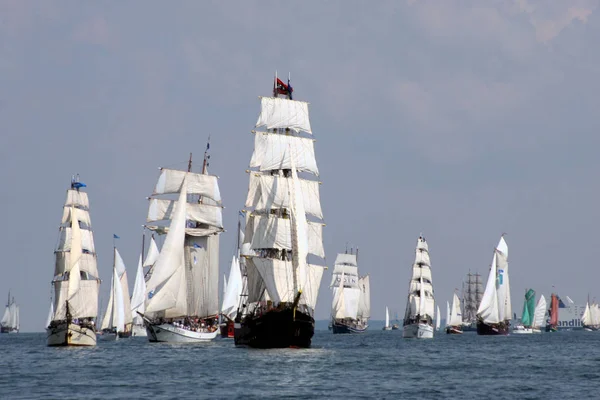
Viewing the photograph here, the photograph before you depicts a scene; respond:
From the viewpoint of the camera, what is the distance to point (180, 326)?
11456 cm

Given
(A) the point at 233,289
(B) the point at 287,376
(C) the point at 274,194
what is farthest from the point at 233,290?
(B) the point at 287,376

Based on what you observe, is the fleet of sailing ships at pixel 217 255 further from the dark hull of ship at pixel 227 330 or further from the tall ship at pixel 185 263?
the dark hull of ship at pixel 227 330

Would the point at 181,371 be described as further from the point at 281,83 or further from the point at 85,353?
the point at 281,83

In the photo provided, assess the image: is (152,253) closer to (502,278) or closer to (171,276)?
(171,276)

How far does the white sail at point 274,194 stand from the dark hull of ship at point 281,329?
14.6m

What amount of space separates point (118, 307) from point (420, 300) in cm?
5253

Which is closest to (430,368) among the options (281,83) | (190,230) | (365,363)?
(365,363)

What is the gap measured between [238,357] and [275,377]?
19.9 metres

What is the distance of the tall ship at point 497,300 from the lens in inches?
7244

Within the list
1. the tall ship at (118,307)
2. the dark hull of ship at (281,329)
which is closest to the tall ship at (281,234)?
the dark hull of ship at (281,329)

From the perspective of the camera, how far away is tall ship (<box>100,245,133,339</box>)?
141 m

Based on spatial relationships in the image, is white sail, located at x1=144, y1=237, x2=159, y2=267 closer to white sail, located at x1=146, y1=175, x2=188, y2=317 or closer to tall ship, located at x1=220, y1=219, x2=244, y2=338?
tall ship, located at x1=220, y1=219, x2=244, y2=338

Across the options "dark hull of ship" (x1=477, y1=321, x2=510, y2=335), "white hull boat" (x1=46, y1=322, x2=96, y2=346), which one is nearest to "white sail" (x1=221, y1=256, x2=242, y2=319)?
"white hull boat" (x1=46, y1=322, x2=96, y2=346)

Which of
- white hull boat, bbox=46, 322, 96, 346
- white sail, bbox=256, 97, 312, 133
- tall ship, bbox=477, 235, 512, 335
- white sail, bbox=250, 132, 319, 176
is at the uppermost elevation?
white sail, bbox=256, 97, 312, 133
